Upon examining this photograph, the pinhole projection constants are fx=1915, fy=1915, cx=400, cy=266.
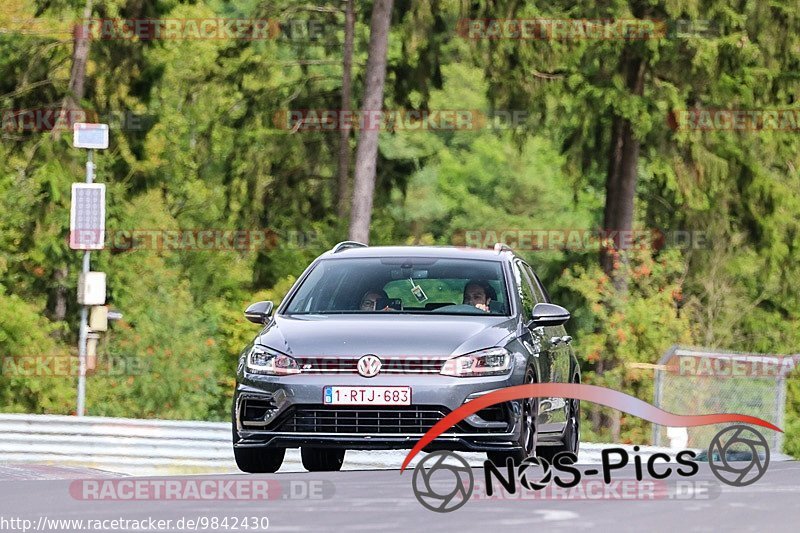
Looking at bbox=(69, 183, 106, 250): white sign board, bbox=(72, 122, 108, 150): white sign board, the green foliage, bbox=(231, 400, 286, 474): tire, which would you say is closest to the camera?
bbox=(231, 400, 286, 474): tire

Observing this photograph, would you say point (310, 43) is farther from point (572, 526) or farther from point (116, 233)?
point (572, 526)

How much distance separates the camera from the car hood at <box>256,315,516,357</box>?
12695 millimetres

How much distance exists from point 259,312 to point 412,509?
348 cm

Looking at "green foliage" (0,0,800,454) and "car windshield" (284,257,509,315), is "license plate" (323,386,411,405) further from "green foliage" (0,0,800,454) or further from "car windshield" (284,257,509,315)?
"green foliage" (0,0,800,454)

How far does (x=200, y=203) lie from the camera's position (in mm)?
59906

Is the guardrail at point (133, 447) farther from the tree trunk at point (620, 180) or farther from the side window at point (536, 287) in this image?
the tree trunk at point (620, 180)

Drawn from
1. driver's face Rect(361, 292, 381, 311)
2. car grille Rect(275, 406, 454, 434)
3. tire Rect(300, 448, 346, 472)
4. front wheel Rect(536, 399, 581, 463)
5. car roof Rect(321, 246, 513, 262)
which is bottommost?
tire Rect(300, 448, 346, 472)

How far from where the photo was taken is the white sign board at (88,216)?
90.7 feet

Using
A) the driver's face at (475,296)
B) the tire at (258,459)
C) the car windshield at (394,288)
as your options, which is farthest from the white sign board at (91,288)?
the driver's face at (475,296)

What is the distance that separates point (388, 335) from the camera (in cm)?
1284

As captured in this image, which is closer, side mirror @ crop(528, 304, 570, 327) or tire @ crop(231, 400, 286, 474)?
tire @ crop(231, 400, 286, 474)

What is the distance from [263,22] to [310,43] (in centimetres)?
244

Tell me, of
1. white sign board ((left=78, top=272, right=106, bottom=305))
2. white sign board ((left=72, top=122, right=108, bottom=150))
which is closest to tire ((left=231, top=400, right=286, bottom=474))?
white sign board ((left=72, top=122, right=108, bottom=150))

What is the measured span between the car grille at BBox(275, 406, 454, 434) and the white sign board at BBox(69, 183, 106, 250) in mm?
15158
